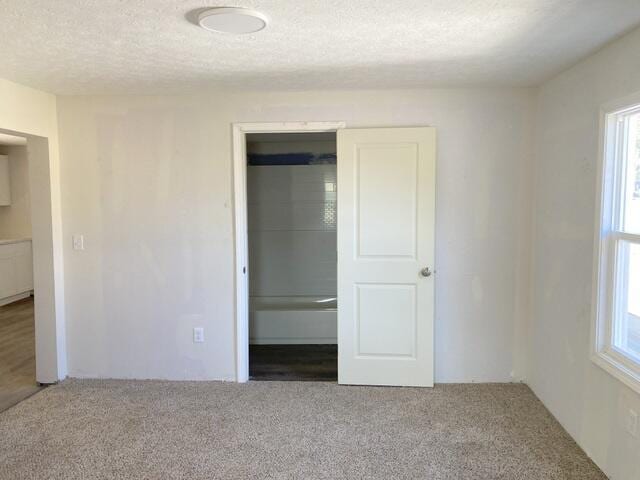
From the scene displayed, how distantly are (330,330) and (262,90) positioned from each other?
249 cm

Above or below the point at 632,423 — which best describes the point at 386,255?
above

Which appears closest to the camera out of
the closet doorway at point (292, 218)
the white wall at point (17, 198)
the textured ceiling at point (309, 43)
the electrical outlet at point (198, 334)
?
the textured ceiling at point (309, 43)

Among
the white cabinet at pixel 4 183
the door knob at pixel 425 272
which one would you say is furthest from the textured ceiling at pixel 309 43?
the white cabinet at pixel 4 183

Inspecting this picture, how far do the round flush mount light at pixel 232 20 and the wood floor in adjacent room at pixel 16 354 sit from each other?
2.94 meters

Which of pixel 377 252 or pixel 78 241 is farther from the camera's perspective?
pixel 78 241

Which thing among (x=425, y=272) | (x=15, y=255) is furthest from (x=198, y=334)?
(x=15, y=255)

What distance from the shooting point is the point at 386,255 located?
349 cm

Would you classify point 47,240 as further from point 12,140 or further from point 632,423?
point 632,423

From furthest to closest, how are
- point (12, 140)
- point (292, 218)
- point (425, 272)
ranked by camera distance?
1. point (12, 140)
2. point (292, 218)
3. point (425, 272)

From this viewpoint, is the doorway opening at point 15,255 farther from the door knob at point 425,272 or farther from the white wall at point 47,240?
the door knob at point 425,272

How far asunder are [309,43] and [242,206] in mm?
1522

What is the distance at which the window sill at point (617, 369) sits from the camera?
2.16 metres

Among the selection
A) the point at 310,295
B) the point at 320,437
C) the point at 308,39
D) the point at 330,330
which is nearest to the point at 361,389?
the point at 320,437

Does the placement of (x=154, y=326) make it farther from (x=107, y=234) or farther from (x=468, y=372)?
(x=468, y=372)
